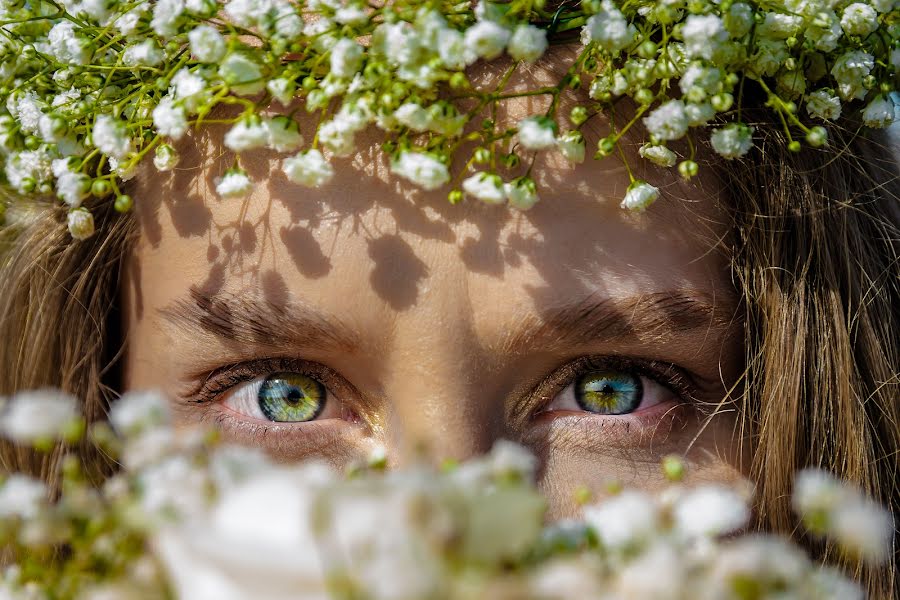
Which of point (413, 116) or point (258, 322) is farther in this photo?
point (258, 322)

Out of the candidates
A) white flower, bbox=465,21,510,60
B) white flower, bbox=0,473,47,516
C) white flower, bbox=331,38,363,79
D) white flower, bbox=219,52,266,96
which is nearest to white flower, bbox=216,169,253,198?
white flower, bbox=219,52,266,96

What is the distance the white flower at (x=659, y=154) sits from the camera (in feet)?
4.85

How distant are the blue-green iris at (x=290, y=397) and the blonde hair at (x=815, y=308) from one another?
0.41 metres

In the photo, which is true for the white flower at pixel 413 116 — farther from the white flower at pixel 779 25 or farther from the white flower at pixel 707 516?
the white flower at pixel 707 516

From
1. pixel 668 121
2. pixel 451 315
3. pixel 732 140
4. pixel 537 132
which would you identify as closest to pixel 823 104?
pixel 732 140

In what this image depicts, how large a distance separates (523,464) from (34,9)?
1.52 metres

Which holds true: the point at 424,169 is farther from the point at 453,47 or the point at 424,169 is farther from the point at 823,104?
the point at 823,104

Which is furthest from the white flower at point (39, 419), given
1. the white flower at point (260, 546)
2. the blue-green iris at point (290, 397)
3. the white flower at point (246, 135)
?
the blue-green iris at point (290, 397)

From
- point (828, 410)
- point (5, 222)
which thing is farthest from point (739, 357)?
point (5, 222)

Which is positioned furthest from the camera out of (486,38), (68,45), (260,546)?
(68,45)

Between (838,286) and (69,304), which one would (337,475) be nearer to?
(69,304)

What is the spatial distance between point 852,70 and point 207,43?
1.08 meters

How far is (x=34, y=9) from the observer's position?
5.61 feet

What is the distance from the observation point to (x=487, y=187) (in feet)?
4.43
